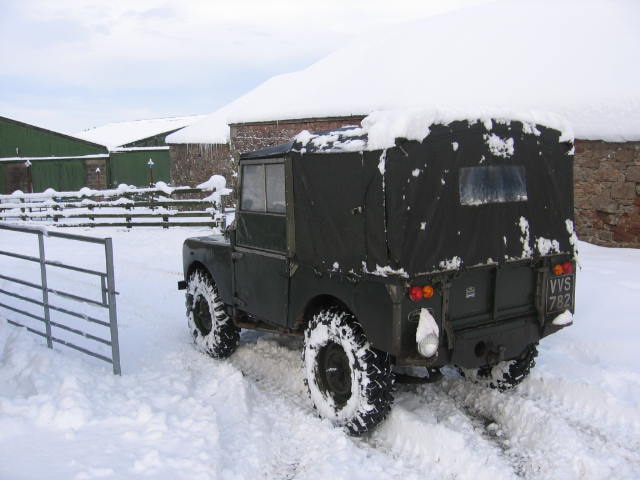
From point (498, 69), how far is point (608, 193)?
17.5 ft

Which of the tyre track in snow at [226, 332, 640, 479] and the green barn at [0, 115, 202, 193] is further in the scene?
the green barn at [0, 115, 202, 193]

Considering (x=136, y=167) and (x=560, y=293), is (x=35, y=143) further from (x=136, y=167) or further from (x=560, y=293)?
(x=560, y=293)

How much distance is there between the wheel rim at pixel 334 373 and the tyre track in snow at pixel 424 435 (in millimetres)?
256

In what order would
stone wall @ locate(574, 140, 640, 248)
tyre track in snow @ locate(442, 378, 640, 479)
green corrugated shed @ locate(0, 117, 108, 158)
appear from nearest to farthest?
tyre track in snow @ locate(442, 378, 640, 479), stone wall @ locate(574, 140, 640, 248), green corrugated shed @ locate(0, 117, 108, 158)

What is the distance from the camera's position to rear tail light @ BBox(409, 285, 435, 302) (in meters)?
3.91

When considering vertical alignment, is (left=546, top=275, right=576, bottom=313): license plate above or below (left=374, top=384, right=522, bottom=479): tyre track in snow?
above

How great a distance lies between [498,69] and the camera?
1491 centimetres

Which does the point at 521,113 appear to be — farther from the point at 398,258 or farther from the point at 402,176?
the point at 398,258

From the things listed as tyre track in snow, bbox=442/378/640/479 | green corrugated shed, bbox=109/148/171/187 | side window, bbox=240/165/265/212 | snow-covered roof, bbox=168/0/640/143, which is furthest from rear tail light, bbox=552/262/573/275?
green corrugated shed, bbox=109/148/171/187

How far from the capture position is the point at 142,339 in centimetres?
683

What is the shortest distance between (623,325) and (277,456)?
4385 mm

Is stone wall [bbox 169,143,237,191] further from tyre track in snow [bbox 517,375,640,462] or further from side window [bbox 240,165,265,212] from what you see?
tyre track in snow [bbox 517,375,640,462]

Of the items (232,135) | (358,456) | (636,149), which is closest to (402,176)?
(358,456)

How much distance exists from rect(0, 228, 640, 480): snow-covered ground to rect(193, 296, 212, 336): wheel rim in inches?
12.5
